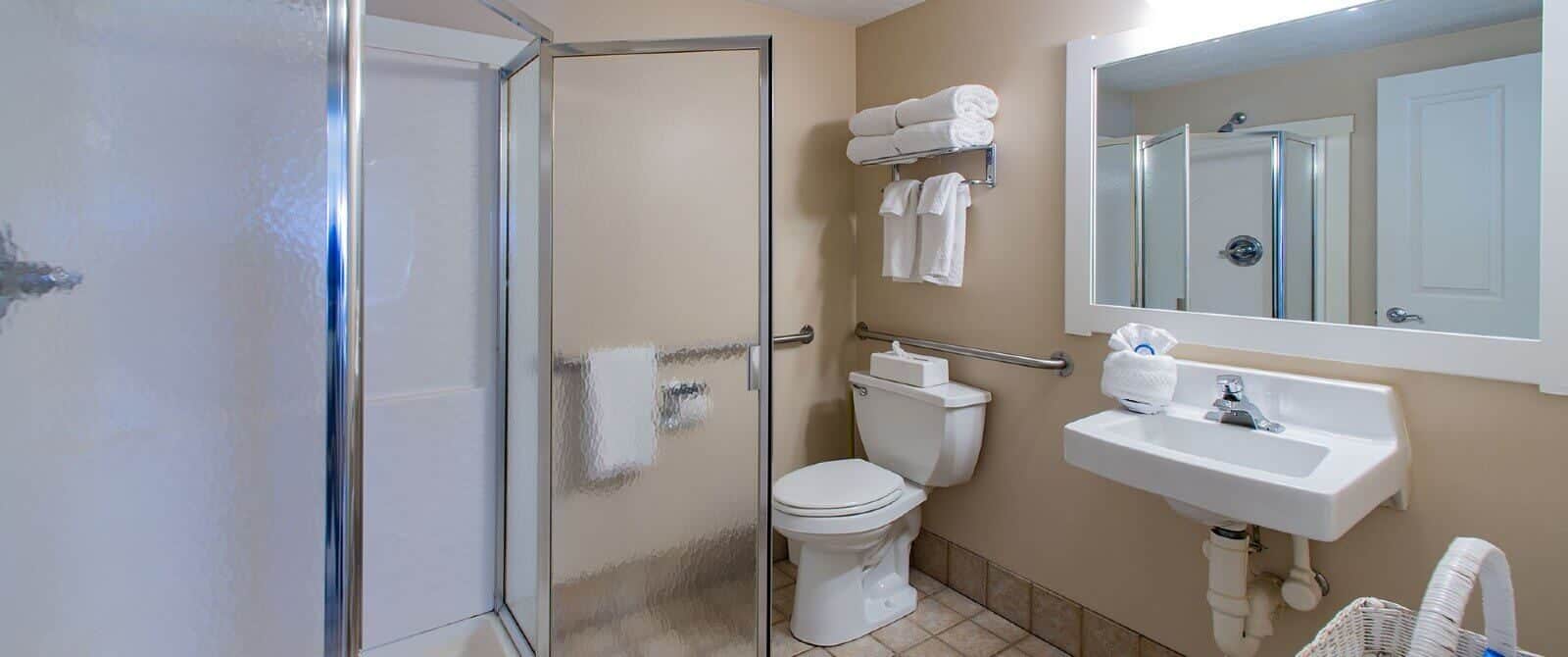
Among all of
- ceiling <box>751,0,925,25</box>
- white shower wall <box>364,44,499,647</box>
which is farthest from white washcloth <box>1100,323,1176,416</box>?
white shower wall <box>364,44,499,647</box>

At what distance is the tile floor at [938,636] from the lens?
2090 mm

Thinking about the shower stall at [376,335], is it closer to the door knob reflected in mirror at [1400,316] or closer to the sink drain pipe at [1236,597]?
the sink drain pipe at [1236,597]

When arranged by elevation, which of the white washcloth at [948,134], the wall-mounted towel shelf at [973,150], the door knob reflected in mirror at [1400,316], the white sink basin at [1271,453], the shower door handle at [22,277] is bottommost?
the white sink basin at [1271,453]

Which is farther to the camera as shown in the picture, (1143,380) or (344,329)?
(1143,380)

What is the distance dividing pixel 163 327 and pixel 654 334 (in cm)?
88

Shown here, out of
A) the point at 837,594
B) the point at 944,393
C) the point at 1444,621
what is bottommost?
the point at 837,594

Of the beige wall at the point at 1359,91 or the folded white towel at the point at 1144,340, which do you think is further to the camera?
the folded white towel at the point at 1144,340

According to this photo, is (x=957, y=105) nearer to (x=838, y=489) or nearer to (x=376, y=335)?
(x=838, y=489)

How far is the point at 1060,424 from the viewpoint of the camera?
2086 mm

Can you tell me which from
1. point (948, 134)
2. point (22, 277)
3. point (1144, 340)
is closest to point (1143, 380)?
point (1144, 340)

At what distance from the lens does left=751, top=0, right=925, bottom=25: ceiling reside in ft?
8.07

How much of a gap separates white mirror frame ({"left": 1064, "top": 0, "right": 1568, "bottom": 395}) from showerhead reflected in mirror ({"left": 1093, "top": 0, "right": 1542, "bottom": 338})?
0.02 m

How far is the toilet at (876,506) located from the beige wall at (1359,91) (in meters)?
1.02

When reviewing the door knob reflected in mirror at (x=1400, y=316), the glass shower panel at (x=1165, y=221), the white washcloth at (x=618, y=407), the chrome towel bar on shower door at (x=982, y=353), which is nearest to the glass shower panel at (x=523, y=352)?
the white washcloth at (x=618, y=407)
